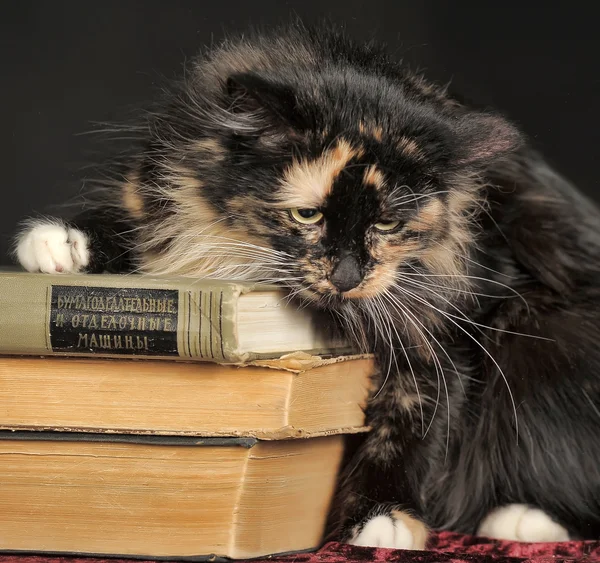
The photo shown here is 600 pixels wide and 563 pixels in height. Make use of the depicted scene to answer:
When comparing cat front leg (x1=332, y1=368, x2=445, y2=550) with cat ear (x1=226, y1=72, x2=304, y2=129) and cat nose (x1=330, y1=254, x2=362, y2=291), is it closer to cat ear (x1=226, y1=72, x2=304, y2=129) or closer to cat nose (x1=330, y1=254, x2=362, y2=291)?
cat nose (x1=330, y1=254, x2=362, y2=291)

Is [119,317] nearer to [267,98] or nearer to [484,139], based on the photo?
[267,98]

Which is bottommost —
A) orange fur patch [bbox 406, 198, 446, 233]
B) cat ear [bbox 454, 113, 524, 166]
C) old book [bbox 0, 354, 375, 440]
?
old book [bbox 0, 354, 375, 440]

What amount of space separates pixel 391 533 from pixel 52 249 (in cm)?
73

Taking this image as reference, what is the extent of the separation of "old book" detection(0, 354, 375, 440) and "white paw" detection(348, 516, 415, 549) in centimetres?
28

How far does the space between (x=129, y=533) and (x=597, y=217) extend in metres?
1.16

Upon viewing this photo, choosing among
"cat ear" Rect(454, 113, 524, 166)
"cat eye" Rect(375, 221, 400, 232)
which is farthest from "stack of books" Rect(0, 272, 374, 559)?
"cat ear" Rect(454, 113, 524, 166)

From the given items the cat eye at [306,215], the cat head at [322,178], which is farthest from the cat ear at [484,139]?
the cat eye at [306,215]

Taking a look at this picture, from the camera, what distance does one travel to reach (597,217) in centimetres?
186

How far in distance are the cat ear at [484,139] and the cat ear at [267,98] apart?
31 centimetres

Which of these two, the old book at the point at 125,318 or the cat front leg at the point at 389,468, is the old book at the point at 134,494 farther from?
the cat front leg at the point at 389,468

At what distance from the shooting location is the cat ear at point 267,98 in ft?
4.49

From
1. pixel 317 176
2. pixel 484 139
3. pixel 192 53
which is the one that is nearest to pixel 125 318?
pixel 317 176

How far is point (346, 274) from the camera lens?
1.38 m

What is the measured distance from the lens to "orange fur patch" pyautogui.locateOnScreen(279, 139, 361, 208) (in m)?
1.38
